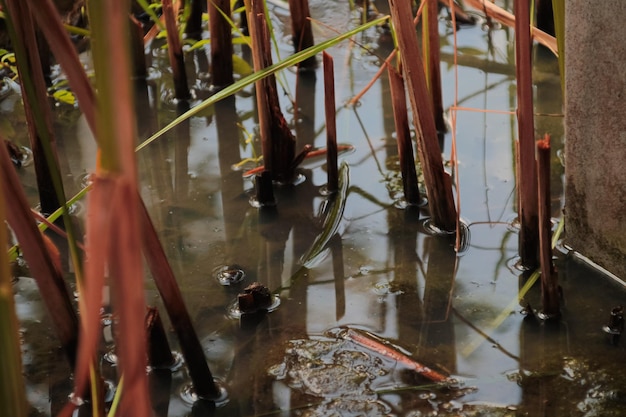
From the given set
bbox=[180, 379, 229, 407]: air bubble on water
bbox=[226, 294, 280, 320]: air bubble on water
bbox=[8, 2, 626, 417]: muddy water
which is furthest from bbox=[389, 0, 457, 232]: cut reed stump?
bbox=[180, 379, 229, 407]: air bubble on water

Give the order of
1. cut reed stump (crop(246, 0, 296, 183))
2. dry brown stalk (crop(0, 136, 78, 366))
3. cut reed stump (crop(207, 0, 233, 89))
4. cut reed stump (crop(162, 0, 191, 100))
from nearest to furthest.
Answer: dry brown stalk (crop(0, 136, 78, 366)) < cut reed stump (crop(246, 0, 296, 183)) < cut reed stump (crop(162, 0, 191, 100)) < cut reed stump (crop(207, 0, 233, 89))

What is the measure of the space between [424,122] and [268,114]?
446mm

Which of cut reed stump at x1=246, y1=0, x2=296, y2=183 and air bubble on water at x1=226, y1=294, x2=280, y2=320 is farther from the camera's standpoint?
cut reed stump at x1=246, y1=0, x2=296, y2=183

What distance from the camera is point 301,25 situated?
9.18ft

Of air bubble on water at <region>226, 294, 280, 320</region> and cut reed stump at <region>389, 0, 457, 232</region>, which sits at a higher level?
cut reed stump at <region>389, 0, 457, 232</region>

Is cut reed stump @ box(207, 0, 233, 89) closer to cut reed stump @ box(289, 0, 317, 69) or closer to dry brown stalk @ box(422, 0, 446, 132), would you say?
cut reed stump @ box(289, 0, 317, 69)

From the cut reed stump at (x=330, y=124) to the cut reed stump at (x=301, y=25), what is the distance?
703 mm

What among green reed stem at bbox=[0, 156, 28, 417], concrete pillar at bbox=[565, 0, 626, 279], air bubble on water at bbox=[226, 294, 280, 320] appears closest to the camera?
green reed stem at bbox=[0, 156, 28, 417]

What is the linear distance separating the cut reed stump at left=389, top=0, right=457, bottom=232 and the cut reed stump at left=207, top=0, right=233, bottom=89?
37.9 inches

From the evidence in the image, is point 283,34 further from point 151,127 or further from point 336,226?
point 336,226

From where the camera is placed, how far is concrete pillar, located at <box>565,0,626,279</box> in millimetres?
1660

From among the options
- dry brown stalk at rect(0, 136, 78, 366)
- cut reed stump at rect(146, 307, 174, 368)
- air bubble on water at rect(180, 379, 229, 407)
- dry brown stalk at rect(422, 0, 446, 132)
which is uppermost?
dry brown stalk at rect(422, 0, 446, 132)

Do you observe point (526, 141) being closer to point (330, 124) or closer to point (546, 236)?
point (546, 236)

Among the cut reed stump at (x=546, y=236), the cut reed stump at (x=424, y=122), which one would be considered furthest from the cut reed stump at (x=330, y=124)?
the cut reed stump at (x=546, y=236)
